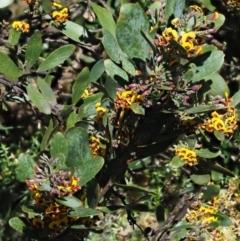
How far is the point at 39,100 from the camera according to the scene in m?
2.13

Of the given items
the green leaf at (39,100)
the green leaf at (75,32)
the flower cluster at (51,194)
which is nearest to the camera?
the flower cluster at (51,194)

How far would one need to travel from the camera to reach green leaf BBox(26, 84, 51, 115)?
2.11 m

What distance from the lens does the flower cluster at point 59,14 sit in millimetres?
2434

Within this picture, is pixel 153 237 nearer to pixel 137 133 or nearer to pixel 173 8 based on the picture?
pixel 137 133

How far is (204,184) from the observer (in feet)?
7.13

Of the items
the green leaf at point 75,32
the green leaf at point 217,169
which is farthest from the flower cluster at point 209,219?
the green leaf at point 75,32

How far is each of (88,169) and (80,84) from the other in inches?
17.8

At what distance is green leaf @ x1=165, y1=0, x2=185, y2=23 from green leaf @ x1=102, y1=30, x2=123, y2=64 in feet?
0.57

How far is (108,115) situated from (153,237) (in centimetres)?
51

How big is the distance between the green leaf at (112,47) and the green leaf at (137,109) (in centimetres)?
20

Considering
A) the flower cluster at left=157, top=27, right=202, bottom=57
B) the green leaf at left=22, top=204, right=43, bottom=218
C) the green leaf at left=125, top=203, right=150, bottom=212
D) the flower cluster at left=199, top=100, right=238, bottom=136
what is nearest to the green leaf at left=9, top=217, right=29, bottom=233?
the green leaf at left=22, top=204, right=43, bottom=218

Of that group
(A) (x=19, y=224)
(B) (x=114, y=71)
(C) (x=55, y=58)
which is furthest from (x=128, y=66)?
(A) (x=19, y=224)

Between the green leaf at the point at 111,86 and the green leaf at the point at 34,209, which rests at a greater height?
the green leaf at the point at 111,86

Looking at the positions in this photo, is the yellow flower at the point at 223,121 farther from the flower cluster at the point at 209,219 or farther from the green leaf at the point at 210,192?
the flower cluster at the point at 209,219
